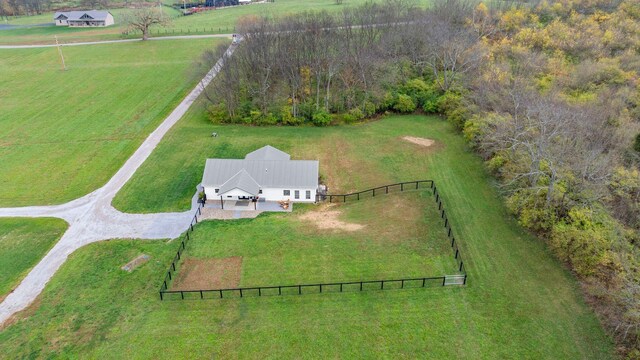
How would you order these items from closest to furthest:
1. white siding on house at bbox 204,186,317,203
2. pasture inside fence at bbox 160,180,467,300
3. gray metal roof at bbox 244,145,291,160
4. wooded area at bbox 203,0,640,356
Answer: pasture inside fence at bbox 160,180,467,300 → wooded area at bbox 203,0,640,356 → white siding on house at bbox 204,186,317,203 → gray metal roof at bbox 244,145,291,160

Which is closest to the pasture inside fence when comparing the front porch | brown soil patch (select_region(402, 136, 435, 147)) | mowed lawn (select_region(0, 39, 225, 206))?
the front porch

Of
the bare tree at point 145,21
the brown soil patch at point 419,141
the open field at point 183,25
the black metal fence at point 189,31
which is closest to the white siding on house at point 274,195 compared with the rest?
the brown soil patch at point 419,141

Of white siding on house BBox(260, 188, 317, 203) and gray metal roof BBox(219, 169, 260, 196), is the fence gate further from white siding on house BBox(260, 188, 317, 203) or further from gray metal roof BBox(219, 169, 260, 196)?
gray metal roof BBox(219, 169, 260, 196)

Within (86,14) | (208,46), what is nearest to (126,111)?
(208,46)

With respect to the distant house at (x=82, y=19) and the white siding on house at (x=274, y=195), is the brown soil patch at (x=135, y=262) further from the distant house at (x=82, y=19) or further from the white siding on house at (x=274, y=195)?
the distant house at (x=82, y=19)

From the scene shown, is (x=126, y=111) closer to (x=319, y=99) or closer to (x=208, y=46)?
(x=319, y=99)

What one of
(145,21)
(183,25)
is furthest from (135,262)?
(183,25)

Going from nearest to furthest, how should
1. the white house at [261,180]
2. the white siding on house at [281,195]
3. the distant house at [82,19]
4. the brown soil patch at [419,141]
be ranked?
the white house at [261,180]
the white siding on house at [281,195]
the brown soil patch at [419,141]
the distant house at [82,19]
